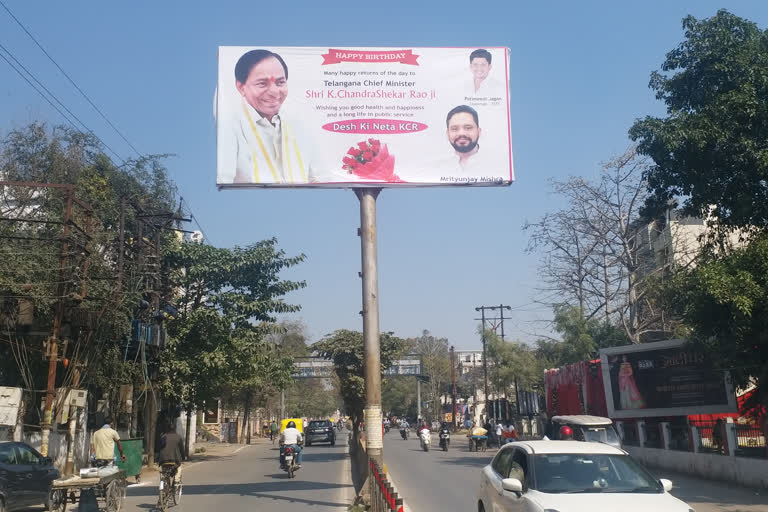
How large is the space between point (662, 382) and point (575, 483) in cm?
1860

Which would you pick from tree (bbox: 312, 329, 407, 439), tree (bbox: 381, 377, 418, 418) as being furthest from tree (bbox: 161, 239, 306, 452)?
tree (bbox: 381, 377, 418, 418)

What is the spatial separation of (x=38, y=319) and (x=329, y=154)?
9.15m

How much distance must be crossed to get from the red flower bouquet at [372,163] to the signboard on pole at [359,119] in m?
0.02

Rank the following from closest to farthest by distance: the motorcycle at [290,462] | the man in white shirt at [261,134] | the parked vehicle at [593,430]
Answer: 1. the man in white shirt at [261,134]
2. the parked vehicle at [593,430]
3. the motorcycle at [290,462]

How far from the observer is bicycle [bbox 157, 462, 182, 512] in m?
13.8

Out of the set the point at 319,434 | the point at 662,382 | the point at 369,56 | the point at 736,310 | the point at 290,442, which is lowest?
the point at 319,434

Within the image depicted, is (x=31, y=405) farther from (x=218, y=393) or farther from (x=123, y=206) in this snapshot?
(x=218, y=393)

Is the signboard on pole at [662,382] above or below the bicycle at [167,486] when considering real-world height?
above

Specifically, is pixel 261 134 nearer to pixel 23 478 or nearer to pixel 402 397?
pixel 23 478

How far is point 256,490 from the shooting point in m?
18.0

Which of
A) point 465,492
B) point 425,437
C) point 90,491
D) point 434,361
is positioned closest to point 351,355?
point 425,437

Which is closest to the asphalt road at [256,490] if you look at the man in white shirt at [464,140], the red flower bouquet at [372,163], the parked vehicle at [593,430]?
the parked vehicle at [593,430]

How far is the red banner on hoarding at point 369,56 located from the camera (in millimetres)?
16141

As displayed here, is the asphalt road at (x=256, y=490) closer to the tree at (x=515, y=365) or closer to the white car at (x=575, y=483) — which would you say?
the white car at (x=575, y=483)
